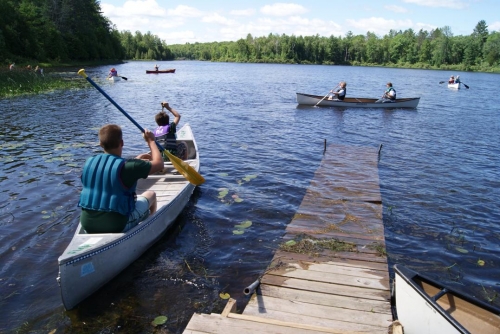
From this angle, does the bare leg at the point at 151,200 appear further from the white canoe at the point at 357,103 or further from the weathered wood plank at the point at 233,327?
the white canoe at the point at 357,103

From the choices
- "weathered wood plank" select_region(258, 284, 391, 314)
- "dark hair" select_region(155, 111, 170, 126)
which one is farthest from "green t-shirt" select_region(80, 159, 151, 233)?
"dark hair" select_region(155, 111, 170, 126)

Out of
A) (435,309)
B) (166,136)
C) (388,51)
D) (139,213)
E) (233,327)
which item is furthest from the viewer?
(388,51)

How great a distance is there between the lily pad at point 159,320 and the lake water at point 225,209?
0.08 m

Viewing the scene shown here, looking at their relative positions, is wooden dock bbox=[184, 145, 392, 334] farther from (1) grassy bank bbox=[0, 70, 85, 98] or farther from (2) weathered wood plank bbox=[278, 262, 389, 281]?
(1) grassy bank bbox=[0, 70, 85, 98]

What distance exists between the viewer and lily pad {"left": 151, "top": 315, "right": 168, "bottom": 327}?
500 centimetres

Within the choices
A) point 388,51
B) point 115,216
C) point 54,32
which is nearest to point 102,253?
point 115,216

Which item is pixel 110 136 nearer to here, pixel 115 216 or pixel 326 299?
pixel 115 216

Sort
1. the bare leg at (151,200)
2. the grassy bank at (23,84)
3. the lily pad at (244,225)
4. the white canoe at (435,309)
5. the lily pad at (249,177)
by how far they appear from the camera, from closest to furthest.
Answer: the white canoe at (435,309), the bare leg at (151,200), the lily pad at (244,225), the lily pad at (249,177), the grassy bank at (23,84)

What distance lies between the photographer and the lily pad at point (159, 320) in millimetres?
5004

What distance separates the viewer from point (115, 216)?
5379mm

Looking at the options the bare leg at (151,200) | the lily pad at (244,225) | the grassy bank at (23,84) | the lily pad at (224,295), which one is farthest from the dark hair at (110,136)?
the grassy bank at (23,84)

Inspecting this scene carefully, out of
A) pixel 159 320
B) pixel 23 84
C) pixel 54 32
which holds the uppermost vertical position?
pixel 54 32

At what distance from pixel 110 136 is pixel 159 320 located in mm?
2507

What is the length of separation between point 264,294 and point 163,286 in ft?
5.68
